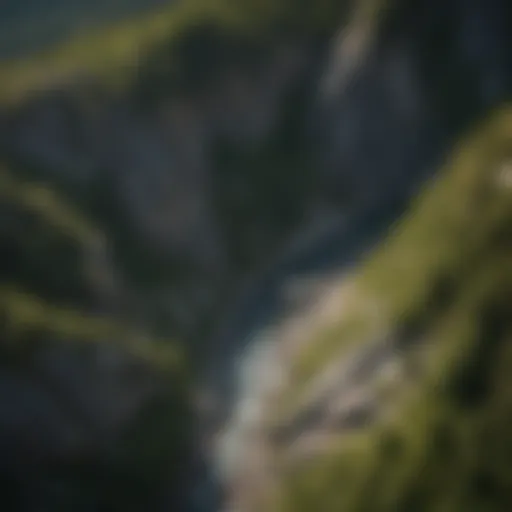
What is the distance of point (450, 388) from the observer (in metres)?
49.7

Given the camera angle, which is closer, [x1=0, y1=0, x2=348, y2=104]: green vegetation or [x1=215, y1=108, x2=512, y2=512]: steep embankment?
[x1=215, y1=108, x2=512, y2=512]: steep embankment

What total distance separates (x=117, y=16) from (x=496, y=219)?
64737 mm

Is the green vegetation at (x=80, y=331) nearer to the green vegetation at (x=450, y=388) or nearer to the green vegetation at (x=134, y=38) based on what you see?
the green vegetation at (x=450, y=388)

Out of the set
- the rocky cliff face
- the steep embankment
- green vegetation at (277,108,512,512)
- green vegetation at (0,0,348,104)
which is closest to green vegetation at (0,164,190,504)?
the rocky cliff face

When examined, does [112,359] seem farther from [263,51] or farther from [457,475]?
[263,51]

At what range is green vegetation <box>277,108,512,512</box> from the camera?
4653 cm

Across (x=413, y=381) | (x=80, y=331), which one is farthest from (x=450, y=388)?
(x=80, y=331)

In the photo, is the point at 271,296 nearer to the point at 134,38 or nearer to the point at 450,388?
the point at 450,388

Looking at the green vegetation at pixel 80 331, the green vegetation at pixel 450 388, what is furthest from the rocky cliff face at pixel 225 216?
the green vegetation at pixel 450 388

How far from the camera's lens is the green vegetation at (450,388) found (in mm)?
46531

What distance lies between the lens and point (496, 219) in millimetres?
56312

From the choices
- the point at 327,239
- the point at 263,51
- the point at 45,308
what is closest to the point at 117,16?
the point at 263,51

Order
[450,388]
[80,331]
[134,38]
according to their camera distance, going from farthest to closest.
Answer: [134,38]
[80,331]
[450,388]

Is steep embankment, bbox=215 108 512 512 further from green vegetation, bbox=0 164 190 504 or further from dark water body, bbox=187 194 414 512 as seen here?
green vegetation, bbox=0 164 190 504
